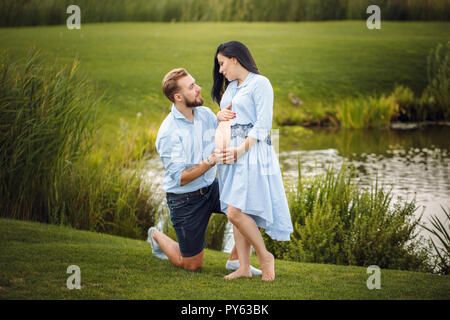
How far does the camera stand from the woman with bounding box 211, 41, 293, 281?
12.1 feet

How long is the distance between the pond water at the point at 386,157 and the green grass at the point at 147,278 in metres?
2.04

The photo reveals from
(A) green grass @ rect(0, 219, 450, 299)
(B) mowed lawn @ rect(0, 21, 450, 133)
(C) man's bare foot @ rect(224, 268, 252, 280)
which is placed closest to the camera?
(A) green grass @ rect(0, 219, 450, 299)

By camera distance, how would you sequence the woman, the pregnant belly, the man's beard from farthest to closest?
the man's beard → the pregnant belly → the woman

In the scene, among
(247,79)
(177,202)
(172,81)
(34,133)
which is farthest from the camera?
(34,133)

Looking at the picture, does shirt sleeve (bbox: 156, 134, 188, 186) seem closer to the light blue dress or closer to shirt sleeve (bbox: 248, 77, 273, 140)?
the light blue dress

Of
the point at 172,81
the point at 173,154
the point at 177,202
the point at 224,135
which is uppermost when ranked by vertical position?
the point at 172,81

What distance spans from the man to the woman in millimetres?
268

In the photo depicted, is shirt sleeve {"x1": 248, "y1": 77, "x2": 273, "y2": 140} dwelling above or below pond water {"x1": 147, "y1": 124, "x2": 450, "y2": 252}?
below

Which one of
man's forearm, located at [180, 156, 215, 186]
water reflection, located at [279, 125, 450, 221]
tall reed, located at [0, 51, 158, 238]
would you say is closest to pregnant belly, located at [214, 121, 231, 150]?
man's forearm, located at [180, 156, 215, 186]

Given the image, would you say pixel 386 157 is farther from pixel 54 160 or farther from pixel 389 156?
pixel 54 160

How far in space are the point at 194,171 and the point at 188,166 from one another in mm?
214

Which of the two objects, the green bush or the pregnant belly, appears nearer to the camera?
the pregnant belly

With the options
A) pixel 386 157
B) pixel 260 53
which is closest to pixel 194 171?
pixel 386 157

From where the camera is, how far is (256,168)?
373 centimetres
